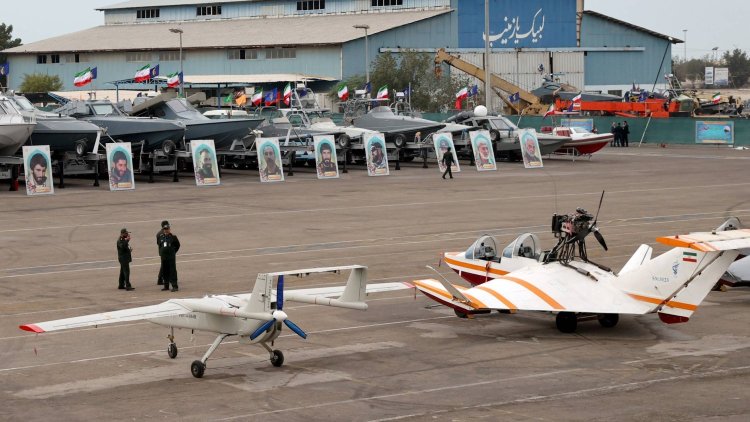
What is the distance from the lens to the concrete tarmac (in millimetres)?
14836

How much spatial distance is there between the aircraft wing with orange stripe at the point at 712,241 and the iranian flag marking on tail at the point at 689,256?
251mm

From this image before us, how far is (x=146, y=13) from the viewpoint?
106125 millimetres

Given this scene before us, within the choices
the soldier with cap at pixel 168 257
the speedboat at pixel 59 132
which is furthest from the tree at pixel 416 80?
the soldier with cap at pixel 168 257

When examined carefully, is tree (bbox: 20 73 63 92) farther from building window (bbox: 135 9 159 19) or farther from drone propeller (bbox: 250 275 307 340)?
drone propeller (bbox: 250 275 307 340)

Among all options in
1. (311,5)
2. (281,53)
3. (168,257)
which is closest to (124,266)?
(168,257)

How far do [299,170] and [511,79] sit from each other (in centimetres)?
4302

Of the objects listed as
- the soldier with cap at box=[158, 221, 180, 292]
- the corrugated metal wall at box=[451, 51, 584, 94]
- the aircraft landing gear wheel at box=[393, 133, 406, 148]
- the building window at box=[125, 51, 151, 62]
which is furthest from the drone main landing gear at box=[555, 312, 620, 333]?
the building window at box=[125, 51, 151, 62]

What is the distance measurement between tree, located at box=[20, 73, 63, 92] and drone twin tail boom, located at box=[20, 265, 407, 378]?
250 feet

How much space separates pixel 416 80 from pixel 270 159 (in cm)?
3941

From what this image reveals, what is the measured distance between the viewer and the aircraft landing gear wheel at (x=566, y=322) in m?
19.1

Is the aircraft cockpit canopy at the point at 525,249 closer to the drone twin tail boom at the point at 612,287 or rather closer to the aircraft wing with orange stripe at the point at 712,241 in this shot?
the drone twin tail boom at the point at 612,287

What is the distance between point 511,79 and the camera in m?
94.4

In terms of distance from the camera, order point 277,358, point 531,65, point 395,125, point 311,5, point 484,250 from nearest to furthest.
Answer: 1. point 277,358
2. point 484,250
3. point 395,125
4. point 531,65
5. point 311,5

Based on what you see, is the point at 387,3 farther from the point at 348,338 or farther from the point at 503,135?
the point at 348,338
